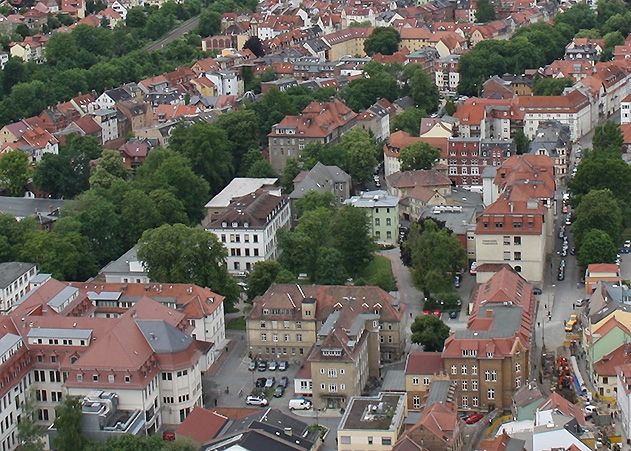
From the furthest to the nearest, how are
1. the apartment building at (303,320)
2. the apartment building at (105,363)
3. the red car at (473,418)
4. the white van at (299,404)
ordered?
A: 1. the apartment building at (303,320)
2. the white van at (299,404)
3. the red car at (473,418)
4. the apartment building at (105,363)

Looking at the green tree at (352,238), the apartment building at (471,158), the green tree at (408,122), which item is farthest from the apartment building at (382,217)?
the green tree at (408,122)

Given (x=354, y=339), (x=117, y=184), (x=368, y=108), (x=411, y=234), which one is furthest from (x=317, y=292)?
(x=368, y=108)

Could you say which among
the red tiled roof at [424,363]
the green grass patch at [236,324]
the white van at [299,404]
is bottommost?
the green grass patch at [236,324]

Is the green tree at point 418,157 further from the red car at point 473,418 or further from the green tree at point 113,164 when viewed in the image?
the red car at point 473,418

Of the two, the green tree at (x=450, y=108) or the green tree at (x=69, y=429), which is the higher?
the green tree at (x=69, y=429)

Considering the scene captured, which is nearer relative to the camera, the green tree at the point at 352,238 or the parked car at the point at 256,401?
the parked car at the point at 256,401

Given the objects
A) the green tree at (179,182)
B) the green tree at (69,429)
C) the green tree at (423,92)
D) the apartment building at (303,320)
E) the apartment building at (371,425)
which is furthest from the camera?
the green tree at (423,92)

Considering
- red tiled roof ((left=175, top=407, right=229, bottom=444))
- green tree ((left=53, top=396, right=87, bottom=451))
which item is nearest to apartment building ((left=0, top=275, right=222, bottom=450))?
red tiled roof ((left=175, top=407, right=229, bottom=444))

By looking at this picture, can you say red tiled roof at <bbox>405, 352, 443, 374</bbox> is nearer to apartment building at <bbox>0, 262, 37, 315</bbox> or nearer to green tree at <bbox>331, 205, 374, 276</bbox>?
green tree at <bbox>331, 205, 374, 276</bbox>
